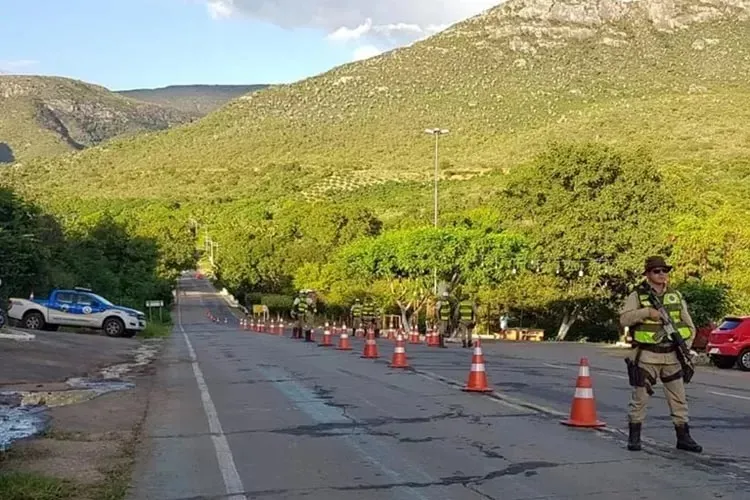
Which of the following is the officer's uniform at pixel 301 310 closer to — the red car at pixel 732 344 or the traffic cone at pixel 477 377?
the red car at pixel 732 344

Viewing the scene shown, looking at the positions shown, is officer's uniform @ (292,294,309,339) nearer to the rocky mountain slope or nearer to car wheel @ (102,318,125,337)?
car wheel @ (102,318,125,337)

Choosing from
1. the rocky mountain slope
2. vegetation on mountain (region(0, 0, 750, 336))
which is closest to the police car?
vegetation on mountain (region(0, 0, 750, 336))

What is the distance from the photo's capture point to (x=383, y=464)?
33.0 ft

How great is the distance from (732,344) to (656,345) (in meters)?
17.3

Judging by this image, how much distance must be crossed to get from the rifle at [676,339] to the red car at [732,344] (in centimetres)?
1716

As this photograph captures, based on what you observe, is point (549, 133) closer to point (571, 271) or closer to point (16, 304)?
point (571, 271)

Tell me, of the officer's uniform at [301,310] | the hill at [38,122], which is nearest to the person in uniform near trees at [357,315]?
the officer's uniform at [301,310]

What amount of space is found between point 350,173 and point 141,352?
79052 mm

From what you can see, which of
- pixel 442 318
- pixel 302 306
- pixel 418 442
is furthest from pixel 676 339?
pixel 302 306

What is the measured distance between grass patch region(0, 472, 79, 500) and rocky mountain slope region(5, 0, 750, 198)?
7434 cm

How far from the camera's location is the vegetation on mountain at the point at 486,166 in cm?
5156

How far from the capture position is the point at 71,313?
38188mm

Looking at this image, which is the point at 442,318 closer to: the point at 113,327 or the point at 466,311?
the point at 466,311

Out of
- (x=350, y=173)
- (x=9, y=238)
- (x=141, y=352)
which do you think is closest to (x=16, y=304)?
(x=9, y=238)
